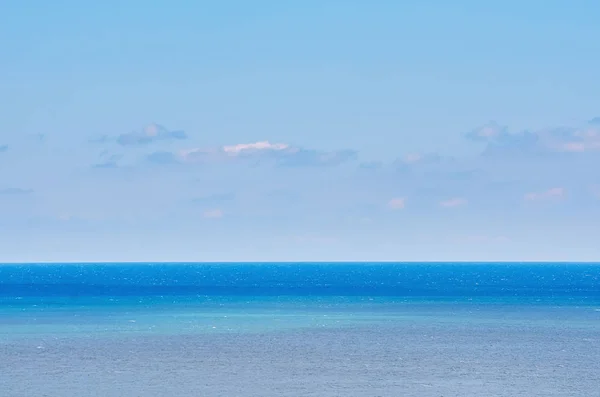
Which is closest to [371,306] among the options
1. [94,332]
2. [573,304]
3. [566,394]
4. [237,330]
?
[573,304]

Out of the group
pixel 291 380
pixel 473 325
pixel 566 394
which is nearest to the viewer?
pixel 566 394

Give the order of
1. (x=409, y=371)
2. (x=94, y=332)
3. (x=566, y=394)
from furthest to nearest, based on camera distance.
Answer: (x=94, y=332) → (x=409, y=371) → (x=566, y=394)

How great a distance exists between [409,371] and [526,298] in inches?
3253

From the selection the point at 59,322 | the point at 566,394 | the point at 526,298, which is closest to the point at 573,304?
the point at 526,298

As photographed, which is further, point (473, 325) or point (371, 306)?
point (371, 306)

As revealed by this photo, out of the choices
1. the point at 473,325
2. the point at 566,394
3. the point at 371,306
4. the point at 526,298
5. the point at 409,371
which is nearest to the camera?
the point at 566,394

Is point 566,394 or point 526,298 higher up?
point 526,298

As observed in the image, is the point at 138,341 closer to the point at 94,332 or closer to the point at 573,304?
the point at 94,332

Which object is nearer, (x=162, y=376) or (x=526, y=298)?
(x=162, y=376)

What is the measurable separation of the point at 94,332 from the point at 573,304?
210 ft

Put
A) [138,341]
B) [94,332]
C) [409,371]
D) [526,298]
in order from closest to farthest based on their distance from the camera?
[409,371], [138,341], [94,332], [526,298]

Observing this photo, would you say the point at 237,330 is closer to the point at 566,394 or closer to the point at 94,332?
the point at 94,332

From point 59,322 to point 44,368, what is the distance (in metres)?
32.3

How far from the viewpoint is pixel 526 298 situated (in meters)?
135
